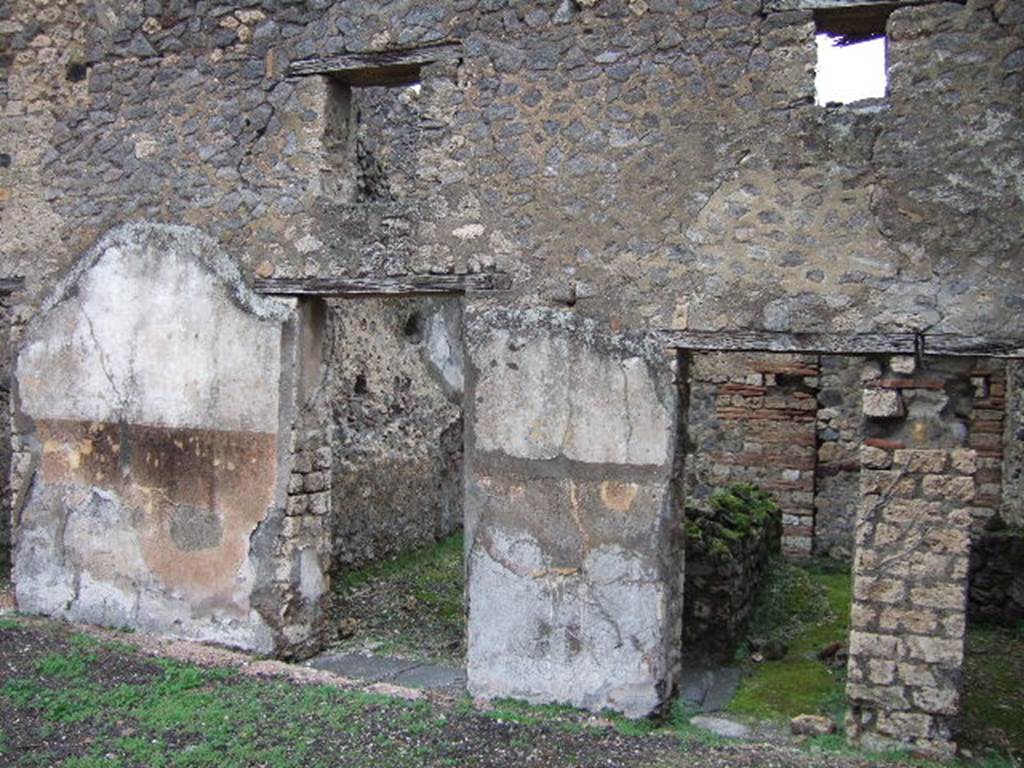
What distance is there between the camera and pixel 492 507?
18.5 ft

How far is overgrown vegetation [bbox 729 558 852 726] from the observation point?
585 cm

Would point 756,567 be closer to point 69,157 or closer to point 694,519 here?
point 694,519

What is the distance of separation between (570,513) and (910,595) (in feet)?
5.69

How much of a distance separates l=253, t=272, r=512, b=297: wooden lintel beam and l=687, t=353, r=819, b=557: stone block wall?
4788 millimetres

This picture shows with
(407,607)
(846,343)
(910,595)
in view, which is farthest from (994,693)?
(407,607)

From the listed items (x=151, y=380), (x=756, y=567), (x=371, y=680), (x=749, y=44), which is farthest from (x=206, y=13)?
(x=756, y=567)

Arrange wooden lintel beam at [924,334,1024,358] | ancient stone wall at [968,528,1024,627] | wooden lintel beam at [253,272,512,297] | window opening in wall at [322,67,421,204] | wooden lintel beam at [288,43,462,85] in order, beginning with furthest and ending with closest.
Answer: ancient stone wall at [968,528,1024,627]
window opening in wall at [322,67,421,204]
wooden lintel beam at [288,43,462,85]
wooden lintel beam at [253,272,512,297]
wooden lintel beam at [924,334,1024,358]

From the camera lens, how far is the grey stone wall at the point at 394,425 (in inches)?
345

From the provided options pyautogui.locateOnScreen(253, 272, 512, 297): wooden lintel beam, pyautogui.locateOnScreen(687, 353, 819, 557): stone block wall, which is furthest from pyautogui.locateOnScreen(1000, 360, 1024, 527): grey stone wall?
pyautogui.locateOnScreen(253, 272, 512, 297): wooden lintel beam

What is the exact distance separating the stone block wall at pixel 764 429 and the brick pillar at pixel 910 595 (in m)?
5.09

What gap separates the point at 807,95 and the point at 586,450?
2126mm

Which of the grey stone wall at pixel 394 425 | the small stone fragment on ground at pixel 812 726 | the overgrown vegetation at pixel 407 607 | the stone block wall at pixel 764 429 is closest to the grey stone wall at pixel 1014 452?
the stone block wall at pixel 764 429

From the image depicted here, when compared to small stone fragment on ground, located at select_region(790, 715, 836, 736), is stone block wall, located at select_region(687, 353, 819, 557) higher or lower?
higher

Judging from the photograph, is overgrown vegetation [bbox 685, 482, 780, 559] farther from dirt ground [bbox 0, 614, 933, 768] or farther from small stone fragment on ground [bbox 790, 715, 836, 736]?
dirt ground [bbox 0, 614, 933, 768]
